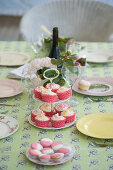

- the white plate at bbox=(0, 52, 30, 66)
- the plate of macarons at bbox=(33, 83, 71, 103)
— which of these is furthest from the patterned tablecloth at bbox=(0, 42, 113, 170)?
the white plate at bbox=(0, 52, 30, 66)

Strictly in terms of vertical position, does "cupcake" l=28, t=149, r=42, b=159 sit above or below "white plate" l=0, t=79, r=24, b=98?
below

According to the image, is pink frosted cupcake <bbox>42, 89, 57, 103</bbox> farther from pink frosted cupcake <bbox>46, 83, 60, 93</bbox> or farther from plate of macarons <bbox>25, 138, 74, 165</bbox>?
plate of macarons <bbox>25, 138, 74, 165</bbox>

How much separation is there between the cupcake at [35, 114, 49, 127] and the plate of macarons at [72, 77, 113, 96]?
16.2 inches

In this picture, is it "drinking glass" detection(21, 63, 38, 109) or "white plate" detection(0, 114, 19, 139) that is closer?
"white plate" detection(0, 114, 19, 139)

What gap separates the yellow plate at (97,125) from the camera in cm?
145

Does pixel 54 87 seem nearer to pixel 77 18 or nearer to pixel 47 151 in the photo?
pixel 47 151

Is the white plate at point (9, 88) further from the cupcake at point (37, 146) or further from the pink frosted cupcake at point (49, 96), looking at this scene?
the cupcake at point (37, 146)

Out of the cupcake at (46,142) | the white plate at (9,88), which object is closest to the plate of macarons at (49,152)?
the cupcake at (46,142)

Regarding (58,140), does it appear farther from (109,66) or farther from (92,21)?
(92,21)

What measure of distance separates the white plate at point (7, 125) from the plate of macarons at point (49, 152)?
0.60 feet

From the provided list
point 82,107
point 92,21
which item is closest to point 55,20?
point 92,21

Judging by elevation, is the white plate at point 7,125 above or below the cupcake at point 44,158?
above

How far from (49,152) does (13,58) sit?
4.31 feet

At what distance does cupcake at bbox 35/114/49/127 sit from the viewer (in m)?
1.48
